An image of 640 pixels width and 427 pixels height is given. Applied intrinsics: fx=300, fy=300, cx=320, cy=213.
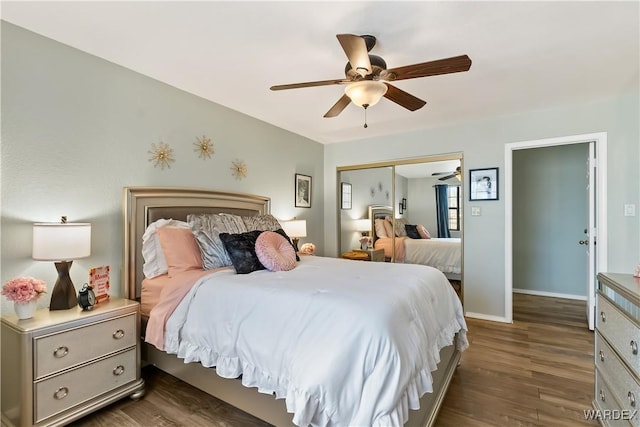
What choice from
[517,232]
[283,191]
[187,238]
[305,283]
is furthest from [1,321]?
[517,232]

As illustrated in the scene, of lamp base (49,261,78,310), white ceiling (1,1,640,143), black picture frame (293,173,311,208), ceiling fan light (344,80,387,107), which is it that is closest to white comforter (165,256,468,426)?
lamp base (49,261,78,310)

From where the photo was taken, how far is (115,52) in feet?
7.48

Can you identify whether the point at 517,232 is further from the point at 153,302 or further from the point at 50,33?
the point at 50,33

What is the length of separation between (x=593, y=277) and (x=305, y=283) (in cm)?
344

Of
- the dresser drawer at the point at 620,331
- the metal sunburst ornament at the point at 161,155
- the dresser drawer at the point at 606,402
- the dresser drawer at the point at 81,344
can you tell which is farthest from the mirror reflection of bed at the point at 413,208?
the dresser drawer at the point at 81,344

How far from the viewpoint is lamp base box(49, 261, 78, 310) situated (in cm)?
192

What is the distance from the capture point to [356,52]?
5.76 ft

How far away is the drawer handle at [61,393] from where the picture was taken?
67.1 inches

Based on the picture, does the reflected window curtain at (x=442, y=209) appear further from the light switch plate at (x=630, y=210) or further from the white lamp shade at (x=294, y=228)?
the white lamp shade at (x=294, y=228)

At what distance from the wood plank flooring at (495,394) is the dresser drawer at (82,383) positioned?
0.19 m

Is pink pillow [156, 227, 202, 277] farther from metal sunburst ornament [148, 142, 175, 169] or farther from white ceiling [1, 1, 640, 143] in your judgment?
white ceiling [1, 1, 640, 143]

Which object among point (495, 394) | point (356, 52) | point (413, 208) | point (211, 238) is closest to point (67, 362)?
point (211, 238)

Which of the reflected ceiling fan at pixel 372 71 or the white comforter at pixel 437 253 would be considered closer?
the reflected ceiling fan at pixel 372 71

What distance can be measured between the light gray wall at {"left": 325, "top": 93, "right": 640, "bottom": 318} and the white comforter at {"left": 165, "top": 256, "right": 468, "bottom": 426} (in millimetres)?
1770
